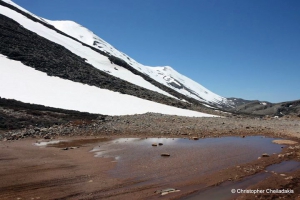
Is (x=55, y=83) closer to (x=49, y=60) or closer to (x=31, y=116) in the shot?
(x=49, y=60)

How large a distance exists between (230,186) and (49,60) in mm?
58494

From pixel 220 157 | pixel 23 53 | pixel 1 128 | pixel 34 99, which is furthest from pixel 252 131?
pixel 23 53

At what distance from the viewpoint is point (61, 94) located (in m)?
43.6

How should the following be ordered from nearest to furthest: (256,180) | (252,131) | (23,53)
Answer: (256,180) < (252,131) < (23,53)

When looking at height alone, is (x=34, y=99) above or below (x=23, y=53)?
below

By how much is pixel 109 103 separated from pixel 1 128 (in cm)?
2174

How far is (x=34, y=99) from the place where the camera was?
37.7m

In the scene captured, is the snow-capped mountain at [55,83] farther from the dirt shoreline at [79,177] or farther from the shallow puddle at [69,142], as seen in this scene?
the dirt shoreline at [79,177]

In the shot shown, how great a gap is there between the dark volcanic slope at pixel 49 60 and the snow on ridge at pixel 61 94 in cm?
323

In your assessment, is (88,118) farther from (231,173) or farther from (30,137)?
(231,173)

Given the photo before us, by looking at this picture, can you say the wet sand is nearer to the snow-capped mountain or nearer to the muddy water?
the muddy water

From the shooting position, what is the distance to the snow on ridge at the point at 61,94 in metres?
38.8
